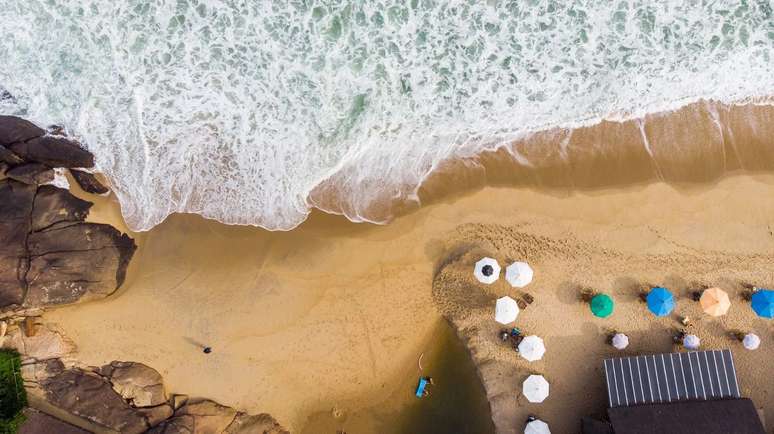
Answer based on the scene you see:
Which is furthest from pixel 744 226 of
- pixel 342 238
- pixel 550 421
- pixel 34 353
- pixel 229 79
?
pixel 34 353

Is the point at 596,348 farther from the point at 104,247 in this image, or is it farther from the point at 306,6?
the point at 104,247

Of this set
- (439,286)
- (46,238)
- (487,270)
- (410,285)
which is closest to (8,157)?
(46,238)

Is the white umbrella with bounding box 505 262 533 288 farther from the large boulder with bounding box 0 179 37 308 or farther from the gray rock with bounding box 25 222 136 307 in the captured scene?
the large boulder with bounding box 0 179 37 308

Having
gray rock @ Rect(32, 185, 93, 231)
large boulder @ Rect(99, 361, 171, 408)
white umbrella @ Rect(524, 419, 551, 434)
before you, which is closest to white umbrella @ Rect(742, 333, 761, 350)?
white umbrella @ Rect(524, 419, 551, 434)

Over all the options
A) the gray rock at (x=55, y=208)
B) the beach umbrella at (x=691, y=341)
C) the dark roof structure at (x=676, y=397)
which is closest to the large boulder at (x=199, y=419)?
the gray rock at (x=55, y=208)

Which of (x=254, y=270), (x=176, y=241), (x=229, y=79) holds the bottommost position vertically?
(x=254, y=270)

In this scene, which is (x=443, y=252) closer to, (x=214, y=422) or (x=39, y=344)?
(x=214, y=422)
